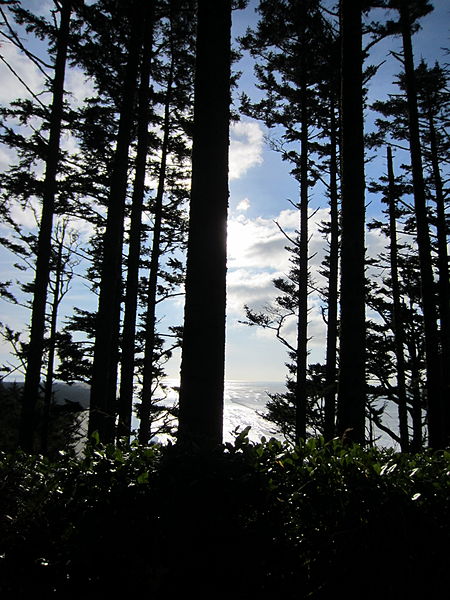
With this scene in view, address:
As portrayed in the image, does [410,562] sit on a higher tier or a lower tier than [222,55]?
lower

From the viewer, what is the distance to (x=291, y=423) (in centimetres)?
1516

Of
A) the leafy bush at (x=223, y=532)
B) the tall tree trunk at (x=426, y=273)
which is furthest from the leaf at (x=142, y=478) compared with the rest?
the tall tree trunk at (x=426, y=273)

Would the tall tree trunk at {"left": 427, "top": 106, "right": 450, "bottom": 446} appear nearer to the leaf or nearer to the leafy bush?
the leafy bush

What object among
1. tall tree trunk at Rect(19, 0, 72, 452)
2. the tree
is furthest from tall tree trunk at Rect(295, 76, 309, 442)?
tall tree trunk at Rect(19, 0, 72, 452)

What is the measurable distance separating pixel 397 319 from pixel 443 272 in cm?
256

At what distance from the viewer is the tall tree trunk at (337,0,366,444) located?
5.47 m

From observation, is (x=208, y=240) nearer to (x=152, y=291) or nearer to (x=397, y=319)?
(x=152, y=291)

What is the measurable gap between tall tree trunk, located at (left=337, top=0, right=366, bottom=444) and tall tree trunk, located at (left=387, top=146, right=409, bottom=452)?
10614mm

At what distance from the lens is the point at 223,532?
202 centimetres

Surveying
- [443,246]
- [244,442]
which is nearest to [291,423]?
[443,246]

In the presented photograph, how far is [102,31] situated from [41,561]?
8.97 meters

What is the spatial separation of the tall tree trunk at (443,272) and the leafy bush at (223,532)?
38.8ft

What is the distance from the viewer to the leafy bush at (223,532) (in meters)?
1.90

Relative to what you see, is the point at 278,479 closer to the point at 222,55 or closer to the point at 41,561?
the point at 41,561
